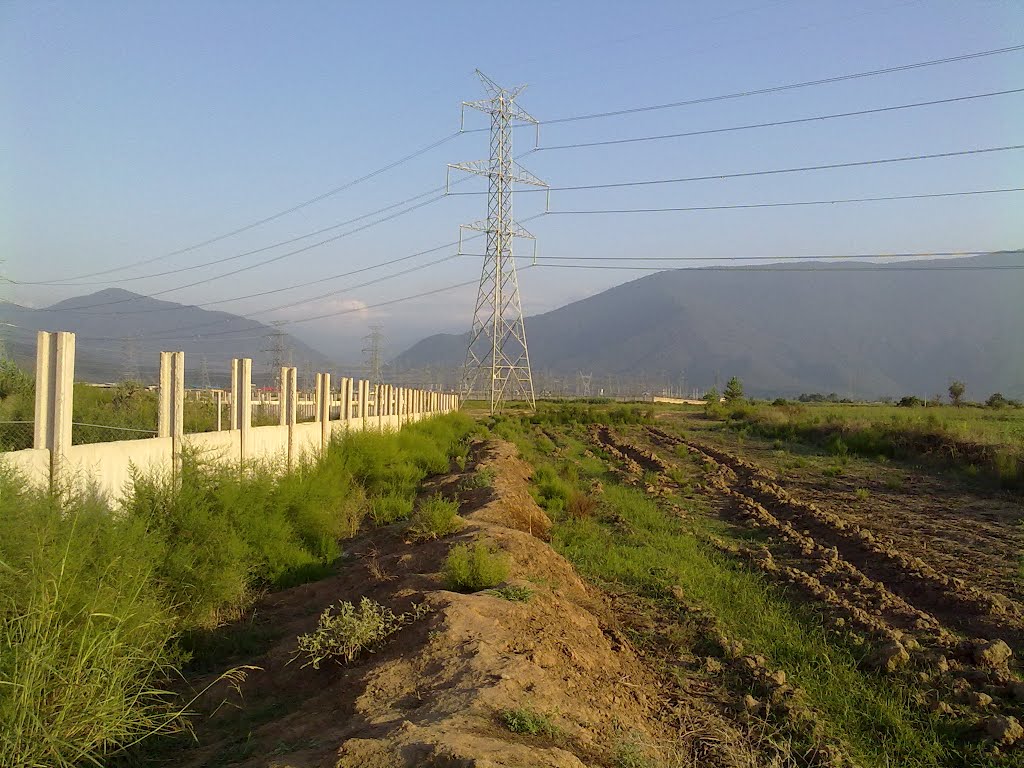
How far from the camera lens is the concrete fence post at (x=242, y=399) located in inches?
492

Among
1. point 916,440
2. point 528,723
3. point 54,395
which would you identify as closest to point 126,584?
point 54,395

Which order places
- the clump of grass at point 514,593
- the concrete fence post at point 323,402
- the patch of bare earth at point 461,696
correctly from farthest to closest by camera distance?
1. the concrete fence post at point 323,402
2. the clump of grass at point 514,593
3. the patch of bare earth at point 461,696

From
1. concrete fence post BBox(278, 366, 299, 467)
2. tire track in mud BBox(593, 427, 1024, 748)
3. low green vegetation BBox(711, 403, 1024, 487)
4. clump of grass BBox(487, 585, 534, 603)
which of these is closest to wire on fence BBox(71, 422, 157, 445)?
concrete fence post BBox(278, 366, 299, 467)

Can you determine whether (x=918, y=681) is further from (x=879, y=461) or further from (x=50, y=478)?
(x=879, y=461)

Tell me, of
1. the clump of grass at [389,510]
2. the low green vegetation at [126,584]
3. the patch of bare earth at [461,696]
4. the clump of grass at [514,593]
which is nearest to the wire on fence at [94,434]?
the low green vegetation at [126,584]

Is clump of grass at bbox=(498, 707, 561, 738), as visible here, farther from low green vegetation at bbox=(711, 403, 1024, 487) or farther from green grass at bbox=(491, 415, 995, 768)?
low green vegetation at bbox=(711, 403, 1024, 487)

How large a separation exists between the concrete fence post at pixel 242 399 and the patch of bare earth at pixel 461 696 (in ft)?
12.8

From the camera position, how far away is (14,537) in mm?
5734

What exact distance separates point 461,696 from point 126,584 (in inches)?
115

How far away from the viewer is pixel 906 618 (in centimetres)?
888

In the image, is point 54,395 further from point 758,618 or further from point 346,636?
point 758,618

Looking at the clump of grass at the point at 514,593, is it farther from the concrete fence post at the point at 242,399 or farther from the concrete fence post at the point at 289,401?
the concrete fence post at the point at 289,401

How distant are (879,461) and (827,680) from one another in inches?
884

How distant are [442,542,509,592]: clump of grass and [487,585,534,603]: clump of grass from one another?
276mm
